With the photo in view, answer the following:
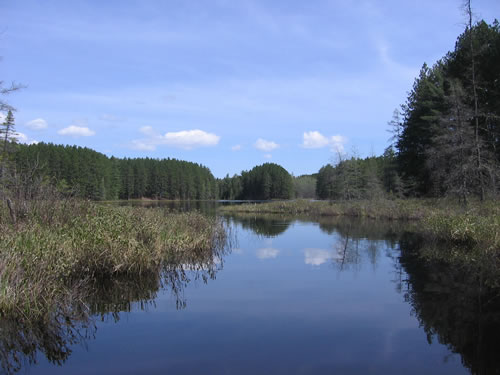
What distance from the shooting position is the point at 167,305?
29.5 ft

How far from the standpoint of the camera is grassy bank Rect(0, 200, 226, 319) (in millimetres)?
7125

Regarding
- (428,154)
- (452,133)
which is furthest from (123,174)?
(452,133)

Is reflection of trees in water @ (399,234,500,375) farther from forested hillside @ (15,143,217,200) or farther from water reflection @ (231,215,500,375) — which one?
forested hillside @ (15,143,217,200)

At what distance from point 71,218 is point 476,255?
559 inches

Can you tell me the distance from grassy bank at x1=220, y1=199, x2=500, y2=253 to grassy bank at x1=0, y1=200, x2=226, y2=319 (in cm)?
1072

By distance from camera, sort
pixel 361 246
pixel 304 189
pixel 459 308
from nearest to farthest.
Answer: pixel 459 308 < pixel 361 246 < pixel 304 189

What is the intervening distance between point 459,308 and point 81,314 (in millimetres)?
8240

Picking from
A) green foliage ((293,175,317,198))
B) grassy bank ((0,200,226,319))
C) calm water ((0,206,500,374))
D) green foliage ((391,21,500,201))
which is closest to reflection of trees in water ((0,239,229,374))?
calm water ((0,206,500,374))

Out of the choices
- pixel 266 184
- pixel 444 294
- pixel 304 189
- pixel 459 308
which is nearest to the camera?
pixel 459 308

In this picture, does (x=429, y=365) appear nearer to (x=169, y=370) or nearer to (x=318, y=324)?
(x=318, y=324)

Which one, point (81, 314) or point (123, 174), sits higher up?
point (123, 174)

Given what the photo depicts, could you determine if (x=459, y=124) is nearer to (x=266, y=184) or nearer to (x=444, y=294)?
(x=444, y=294)

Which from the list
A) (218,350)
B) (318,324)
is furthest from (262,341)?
(318,324)

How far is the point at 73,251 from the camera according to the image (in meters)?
9.87
